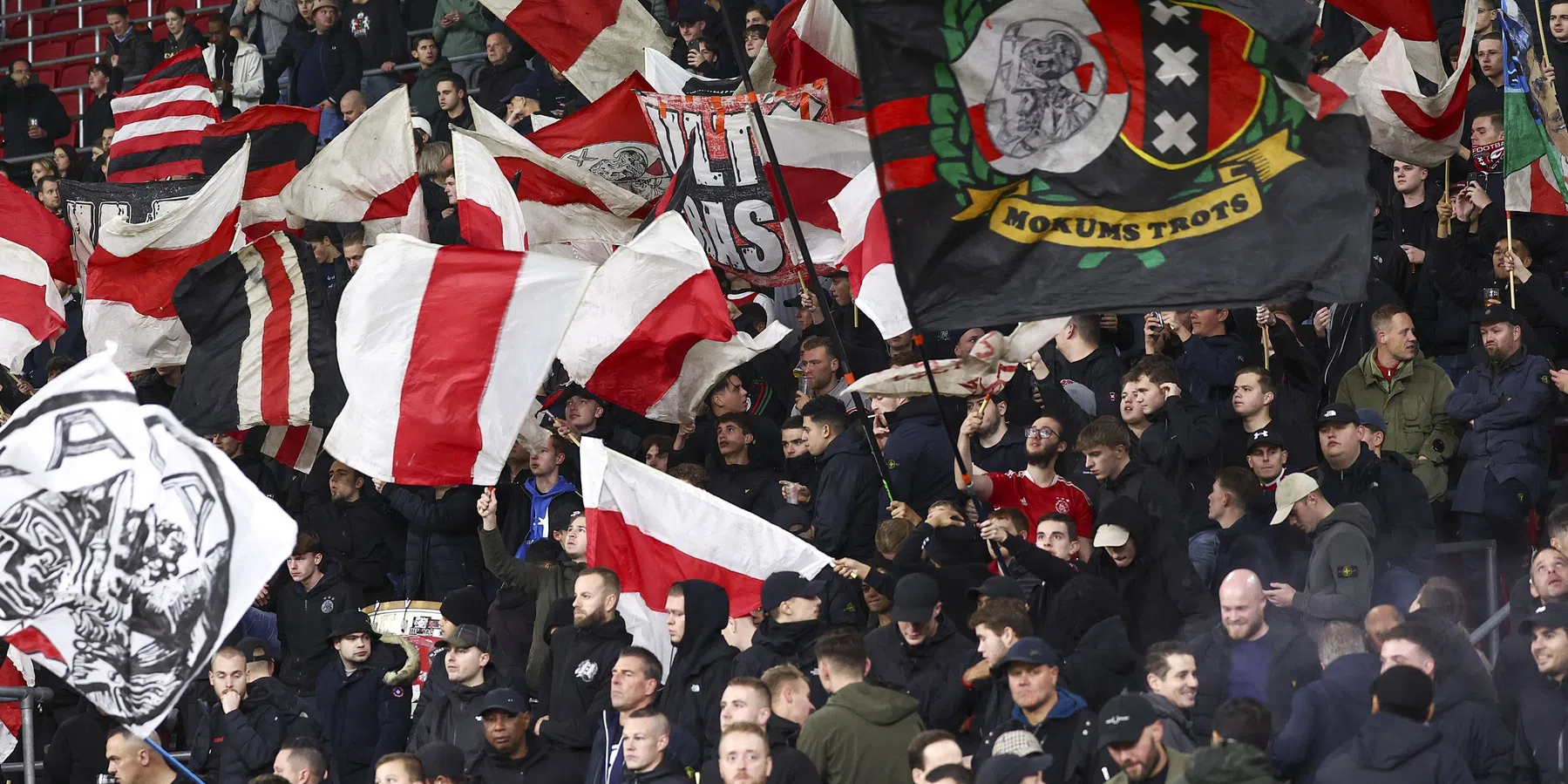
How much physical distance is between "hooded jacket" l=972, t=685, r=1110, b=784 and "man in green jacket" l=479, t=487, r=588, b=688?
3.52 metres

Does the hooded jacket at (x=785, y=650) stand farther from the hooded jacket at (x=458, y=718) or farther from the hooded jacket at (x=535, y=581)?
the hooded jacket at (x=535, y=581)

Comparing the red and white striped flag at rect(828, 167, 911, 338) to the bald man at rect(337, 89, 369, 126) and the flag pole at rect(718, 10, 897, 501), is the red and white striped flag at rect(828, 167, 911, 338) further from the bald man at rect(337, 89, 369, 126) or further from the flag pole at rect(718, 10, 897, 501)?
the bald man at rect(337, 89, 369, 126)

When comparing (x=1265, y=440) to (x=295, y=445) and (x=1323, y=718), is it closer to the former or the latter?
(x=1323, y=718)

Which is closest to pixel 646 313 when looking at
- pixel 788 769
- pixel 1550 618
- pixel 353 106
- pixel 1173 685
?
pixel 788 769

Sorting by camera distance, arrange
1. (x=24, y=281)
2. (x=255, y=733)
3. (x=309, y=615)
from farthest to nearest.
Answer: (x=24, y=281)
(x=309, y=615)
(x=255, y=733)

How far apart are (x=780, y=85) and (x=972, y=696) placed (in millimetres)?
6267

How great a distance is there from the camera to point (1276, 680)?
29.3ft

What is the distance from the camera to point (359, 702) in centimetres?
1227

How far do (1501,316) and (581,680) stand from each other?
5032mm

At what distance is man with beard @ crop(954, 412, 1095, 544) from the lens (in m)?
11.0

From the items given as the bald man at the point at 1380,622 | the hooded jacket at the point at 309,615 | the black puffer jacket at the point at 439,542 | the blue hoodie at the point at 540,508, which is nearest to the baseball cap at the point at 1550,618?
the bald man at the point at 1380,622

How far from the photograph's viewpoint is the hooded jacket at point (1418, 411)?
39.9ft

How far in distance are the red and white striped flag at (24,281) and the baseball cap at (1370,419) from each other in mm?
8568

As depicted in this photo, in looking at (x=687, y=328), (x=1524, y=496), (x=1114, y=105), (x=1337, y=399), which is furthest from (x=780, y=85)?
(x=1114, y=105)
